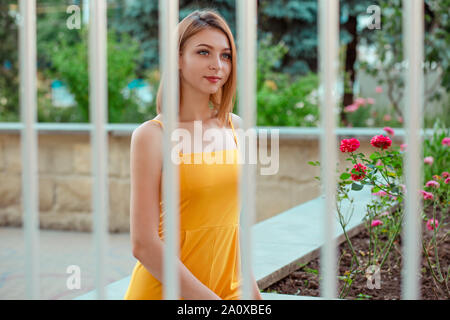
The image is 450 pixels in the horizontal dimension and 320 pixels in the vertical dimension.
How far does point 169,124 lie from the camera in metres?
0.94

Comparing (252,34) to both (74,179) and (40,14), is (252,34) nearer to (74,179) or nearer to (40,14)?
(74,179)

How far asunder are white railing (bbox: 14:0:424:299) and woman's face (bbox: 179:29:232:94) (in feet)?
1.83

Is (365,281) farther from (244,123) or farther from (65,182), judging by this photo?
(65,182)

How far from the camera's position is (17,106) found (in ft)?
32.3

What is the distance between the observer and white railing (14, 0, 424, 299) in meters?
0.86

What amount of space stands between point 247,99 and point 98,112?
0.25m

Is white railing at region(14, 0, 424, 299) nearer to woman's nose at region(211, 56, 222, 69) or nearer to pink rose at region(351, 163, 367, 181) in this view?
woman's nose at region(211, 56, 222, 69)

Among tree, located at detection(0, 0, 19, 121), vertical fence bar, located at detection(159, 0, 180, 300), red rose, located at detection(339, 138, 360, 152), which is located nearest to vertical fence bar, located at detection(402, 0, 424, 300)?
vertical fence bar, located at detection(159, 0, 180, 300)

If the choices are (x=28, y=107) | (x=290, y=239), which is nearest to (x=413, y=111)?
(x=28, y=107)

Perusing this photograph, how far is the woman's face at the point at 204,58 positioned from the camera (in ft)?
4.99

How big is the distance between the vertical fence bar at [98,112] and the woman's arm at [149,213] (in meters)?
0.37

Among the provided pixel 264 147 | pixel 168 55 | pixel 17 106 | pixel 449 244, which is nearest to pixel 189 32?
pixel 168 55

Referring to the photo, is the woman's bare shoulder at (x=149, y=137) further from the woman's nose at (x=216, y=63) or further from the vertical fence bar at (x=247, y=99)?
the vertical fence bar at (x=247, y=99)

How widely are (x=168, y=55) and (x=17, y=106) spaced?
954 centimetres
